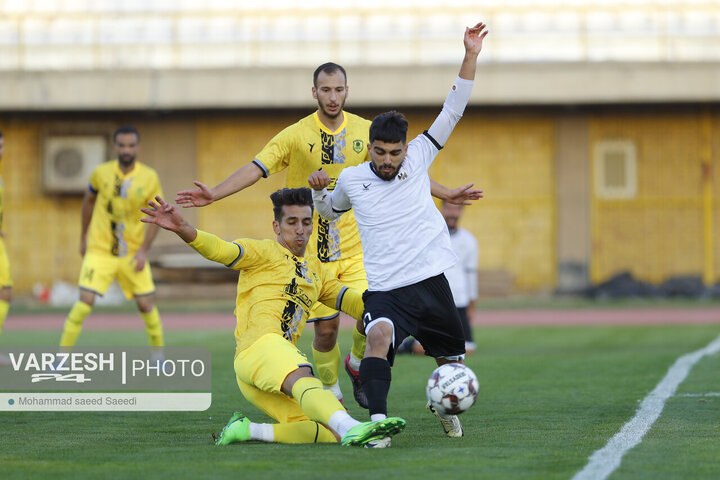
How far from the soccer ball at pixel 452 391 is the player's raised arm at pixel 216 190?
174 centimetres

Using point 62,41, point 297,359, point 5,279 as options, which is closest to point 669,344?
point 5,279

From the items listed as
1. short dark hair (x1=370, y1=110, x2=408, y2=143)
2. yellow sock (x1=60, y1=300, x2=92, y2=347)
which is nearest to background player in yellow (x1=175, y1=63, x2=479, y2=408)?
short dark hair (x1=370, y1=110, x2=408, y2=143)

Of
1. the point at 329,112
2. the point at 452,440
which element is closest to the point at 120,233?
the point at 329,112

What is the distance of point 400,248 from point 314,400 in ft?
3.71

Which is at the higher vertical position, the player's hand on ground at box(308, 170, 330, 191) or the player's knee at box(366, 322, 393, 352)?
the player's hand on ground at box(308, 170, 330, 191)

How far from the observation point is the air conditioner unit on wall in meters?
27.7

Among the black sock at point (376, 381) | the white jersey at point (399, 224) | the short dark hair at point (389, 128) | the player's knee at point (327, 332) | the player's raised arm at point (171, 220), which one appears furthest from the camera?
the player's knee at point (327, 332)

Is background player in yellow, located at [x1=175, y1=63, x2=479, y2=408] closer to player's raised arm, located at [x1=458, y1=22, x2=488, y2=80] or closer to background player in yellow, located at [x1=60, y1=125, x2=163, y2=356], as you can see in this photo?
player's raised arm, located at [x1=458, y1=22, x2=488, y2=80]

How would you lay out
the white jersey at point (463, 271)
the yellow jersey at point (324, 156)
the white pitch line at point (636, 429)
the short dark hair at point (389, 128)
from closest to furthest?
1. the white pitch line at point (636, 429)
2. the short dark hair at point (389, 128)
3. the yellow jersey at point (324, 156)
4. the white jersey at point (463, 271)

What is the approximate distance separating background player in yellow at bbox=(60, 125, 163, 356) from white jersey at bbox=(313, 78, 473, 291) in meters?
5.06

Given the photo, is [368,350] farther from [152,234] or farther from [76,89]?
[76,89]

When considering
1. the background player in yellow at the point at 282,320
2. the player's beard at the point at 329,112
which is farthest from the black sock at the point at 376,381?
the player's beard at the point at 329,112

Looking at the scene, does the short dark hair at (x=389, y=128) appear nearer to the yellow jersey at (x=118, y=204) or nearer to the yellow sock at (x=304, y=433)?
the yellow sock at (x=304, y=433)

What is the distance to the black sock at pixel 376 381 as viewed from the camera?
6.51 metres
